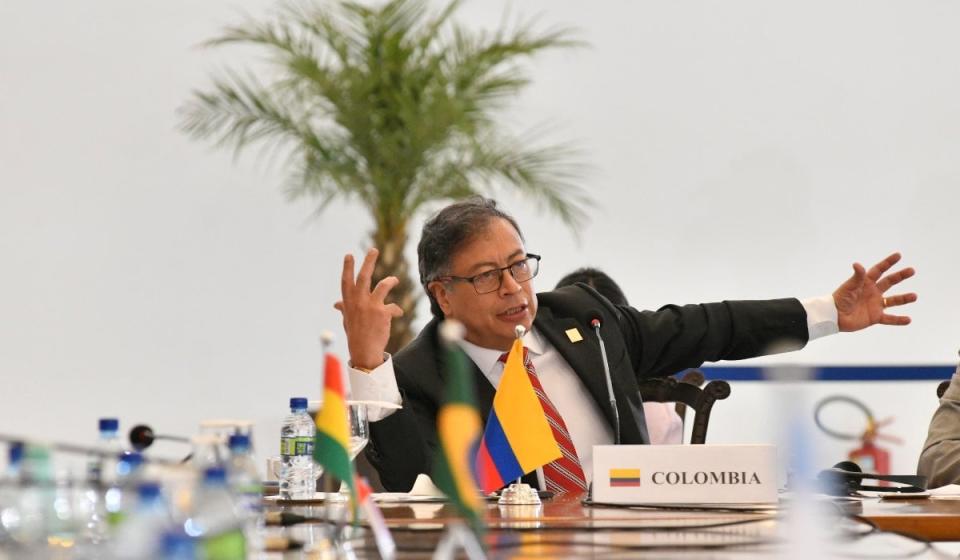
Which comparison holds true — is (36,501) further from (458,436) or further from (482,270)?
(482,270)

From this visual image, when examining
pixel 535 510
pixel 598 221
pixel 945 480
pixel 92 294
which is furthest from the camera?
pixel 598 221

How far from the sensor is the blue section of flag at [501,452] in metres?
2.28

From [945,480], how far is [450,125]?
13.9ft

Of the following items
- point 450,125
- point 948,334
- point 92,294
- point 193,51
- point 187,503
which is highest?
point 193,51

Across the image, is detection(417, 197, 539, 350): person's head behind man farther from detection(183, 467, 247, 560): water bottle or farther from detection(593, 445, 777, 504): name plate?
detection(183, 467, 247, 560): water bottle

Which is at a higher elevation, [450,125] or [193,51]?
[193,51]

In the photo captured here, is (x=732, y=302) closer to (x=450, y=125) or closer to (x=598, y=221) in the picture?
(x=450, y=125)

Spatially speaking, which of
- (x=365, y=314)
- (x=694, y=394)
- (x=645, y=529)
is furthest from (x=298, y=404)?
(x=694, y=394)

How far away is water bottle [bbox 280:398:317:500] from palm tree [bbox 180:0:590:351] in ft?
13.6

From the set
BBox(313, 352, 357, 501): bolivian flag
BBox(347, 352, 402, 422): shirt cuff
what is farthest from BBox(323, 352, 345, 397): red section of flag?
BBox(347, 352, 402, 422): shirt cuff

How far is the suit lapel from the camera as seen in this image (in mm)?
3121

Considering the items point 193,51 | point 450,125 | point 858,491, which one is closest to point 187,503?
point 858,491

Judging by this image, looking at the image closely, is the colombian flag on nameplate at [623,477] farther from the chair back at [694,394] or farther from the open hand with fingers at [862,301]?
the open hand with fingers at [862,301]

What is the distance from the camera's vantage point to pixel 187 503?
4.06ft
